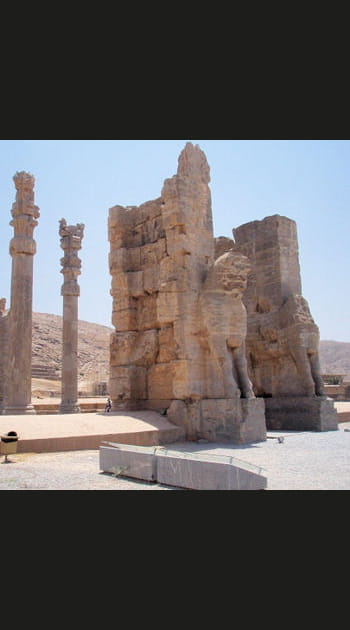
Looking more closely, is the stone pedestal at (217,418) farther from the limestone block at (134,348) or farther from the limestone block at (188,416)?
the limestone block at (134,348)

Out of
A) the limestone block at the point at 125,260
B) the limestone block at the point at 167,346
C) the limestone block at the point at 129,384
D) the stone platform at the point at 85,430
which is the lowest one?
the stone platform at the point at 85,430

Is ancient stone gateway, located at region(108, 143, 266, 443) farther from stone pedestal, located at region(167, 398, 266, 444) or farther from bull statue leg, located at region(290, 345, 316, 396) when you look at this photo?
bull statue leg, located at region(290, 345, 316, 396)

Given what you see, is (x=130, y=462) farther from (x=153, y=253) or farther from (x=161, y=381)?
(x=153, y=253)

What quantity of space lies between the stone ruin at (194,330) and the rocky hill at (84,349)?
2542cm

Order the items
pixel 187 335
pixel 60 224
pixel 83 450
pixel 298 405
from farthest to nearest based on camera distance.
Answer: pixel 60 224 < pixel 298 405 < pixel 187 335 < pixel 83 450

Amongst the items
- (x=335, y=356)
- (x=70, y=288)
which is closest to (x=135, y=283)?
(x=70, y=288)

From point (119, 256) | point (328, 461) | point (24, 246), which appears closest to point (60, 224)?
point (24, 246)

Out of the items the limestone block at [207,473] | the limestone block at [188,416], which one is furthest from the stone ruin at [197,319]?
the limestone block at [207,473]

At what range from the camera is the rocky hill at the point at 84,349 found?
132ft

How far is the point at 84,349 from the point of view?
4950cm

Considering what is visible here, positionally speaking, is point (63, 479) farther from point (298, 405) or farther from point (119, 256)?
point (298, 405)

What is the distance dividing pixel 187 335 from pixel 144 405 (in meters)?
1.62

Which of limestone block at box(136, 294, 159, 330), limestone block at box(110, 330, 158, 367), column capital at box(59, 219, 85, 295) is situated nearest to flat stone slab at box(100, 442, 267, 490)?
limestone block at box(110, 330, 158, 367)

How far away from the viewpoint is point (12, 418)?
6980 mm
